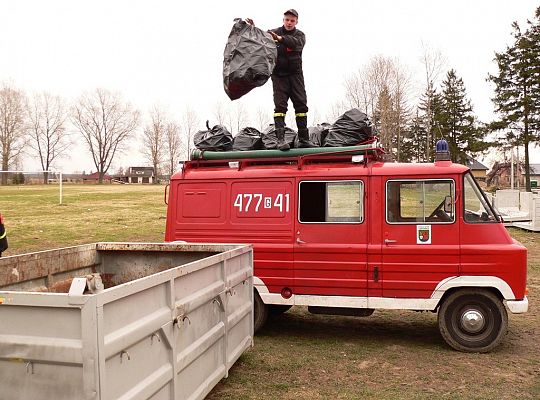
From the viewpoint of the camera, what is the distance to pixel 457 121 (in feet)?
174

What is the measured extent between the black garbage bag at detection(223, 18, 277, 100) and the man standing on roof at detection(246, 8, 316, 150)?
17.1 inches

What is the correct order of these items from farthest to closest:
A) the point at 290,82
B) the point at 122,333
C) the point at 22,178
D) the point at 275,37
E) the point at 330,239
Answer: the point at 22,178
the point at 290,82
the point at 275,37
the point at 330,239
the point at 122,333

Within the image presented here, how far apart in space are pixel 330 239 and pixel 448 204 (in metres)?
1.44

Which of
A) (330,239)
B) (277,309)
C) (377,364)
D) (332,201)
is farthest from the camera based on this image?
→ (277,309)

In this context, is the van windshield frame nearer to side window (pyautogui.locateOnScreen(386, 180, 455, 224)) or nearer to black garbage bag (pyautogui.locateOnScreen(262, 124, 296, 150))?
side window (pyautogui.locateOnScreen(386, 180, 455, 224))

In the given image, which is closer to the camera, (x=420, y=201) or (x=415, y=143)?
(x=420, y=201)

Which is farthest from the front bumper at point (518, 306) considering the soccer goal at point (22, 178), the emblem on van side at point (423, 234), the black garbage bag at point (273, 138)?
the soccer goal at point (22, 178)

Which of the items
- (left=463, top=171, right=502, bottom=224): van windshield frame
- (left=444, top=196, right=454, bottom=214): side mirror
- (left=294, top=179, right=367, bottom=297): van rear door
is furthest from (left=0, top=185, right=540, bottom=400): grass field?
(left=444, top=196, right=454, bottom=214): side mirror

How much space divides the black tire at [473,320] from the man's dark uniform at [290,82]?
2678 millimetres

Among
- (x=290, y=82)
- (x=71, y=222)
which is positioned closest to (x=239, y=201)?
(x=290, y=82)

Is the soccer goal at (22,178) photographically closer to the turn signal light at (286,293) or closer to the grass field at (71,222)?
the grass field at (71,222)

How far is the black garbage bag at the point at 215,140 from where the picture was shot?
7.27 metres

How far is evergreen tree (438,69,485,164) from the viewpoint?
51562 millimetres

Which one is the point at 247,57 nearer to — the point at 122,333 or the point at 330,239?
the point at 330,239
